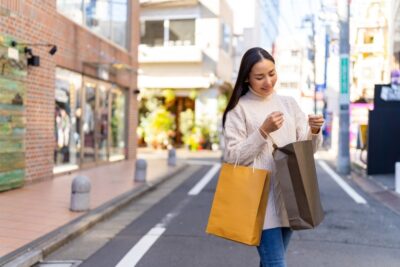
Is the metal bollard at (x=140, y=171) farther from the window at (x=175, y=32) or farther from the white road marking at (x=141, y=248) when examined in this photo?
the window at (x=175, y=32)

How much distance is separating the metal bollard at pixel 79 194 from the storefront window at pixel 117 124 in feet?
32.3

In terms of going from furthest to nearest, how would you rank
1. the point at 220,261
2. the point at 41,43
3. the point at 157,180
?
the point at 157,180 → the point at 41,43 → the point at 220,261

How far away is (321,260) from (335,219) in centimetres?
257

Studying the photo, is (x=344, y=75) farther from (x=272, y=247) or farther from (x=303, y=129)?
(x=272, y=247)

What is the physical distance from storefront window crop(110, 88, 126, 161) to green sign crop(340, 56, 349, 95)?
745 centimetres

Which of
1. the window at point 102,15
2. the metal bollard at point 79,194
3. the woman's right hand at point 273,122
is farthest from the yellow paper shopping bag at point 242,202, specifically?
the window at point 102,15

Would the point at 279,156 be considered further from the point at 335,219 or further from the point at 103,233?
the point at 335,219

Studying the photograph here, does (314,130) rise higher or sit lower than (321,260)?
higher

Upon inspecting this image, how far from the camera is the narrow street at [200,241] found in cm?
536

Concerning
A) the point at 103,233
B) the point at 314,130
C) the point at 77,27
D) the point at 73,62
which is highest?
the point at 77,27

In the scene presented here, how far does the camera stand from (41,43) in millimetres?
11344

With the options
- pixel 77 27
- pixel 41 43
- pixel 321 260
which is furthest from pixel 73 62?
pixel 321 260

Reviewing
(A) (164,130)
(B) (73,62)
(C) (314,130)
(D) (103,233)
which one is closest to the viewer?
(C) (314,130)

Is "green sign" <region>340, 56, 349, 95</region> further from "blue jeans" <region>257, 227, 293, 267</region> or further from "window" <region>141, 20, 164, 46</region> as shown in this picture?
"window" <region>141, 20, 164, 46</region>
